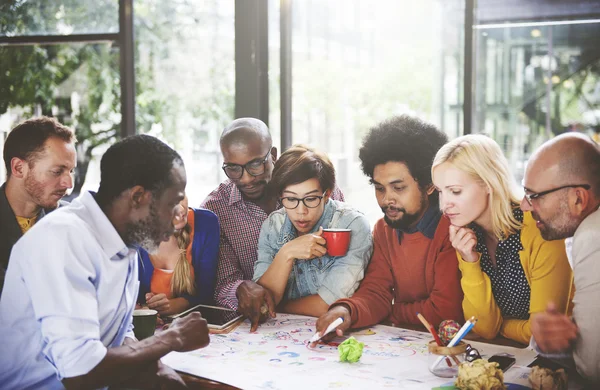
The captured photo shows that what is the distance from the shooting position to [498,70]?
4.71 m

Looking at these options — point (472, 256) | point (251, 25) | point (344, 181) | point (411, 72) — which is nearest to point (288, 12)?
point (251, 25)

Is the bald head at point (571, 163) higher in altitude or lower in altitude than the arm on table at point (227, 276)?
higher

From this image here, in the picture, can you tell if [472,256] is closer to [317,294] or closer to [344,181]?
[317,294]

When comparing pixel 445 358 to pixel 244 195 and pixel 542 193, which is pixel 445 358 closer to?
pixel 542 193

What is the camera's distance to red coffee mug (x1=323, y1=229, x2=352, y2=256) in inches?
95.3

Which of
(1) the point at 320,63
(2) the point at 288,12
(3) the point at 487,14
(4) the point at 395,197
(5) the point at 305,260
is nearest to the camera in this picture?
(4) the point at 395,197

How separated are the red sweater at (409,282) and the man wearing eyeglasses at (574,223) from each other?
1.39 feet

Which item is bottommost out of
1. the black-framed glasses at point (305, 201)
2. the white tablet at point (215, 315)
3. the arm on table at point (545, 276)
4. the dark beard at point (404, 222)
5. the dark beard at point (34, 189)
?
the white tablet at point (215, 315)

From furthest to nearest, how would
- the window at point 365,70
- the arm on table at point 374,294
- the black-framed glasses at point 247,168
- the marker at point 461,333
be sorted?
the window at point 365,70 → the black-framed glasses at point 247,168 → the arm on table at point 374,294 → the marker at point 461,333

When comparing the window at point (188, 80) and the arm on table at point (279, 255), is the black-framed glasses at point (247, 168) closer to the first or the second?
the arm on table at point (279, 255)

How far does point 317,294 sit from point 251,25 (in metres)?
2.28

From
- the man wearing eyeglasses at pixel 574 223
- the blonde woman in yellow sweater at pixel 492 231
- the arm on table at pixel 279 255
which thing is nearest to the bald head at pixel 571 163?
the man wearing eyeglasses at pixel 574 223

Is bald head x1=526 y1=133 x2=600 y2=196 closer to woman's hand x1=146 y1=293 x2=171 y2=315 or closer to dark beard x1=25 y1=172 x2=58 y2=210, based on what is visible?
woman's hand x1=146 y1=293 x2=171 y2=315

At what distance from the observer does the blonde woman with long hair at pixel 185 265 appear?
2672 mm
